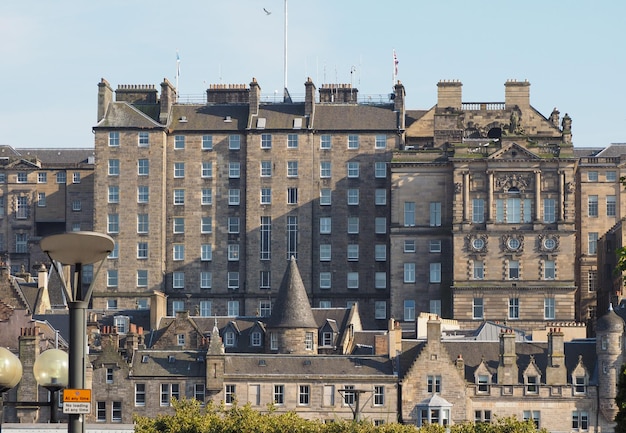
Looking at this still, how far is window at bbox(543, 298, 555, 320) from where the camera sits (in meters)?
133

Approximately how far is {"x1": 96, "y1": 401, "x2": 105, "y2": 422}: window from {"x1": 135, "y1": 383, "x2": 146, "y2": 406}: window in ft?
7.05

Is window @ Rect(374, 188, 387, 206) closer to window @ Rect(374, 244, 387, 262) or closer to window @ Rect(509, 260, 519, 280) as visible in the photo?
window @ Rect(374, 244, 387, 262)

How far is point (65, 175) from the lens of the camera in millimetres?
158875

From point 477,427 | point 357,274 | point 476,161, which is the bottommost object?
point 477,427

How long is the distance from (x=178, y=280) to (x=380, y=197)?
1866cm

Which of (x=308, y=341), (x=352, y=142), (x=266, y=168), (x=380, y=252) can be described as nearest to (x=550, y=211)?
(x=380, y=252)

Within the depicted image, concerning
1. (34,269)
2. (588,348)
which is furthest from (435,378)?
(34,269)

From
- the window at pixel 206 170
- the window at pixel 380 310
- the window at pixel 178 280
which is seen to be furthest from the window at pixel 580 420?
the window at pixel 206 170

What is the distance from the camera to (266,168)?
143375 mm

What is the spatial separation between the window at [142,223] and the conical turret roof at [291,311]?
73.1 feet

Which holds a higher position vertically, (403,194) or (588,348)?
(403,194)

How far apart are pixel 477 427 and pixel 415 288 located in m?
49.9

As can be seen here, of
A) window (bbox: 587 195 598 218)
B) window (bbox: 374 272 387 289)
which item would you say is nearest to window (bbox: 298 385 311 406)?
window (bbox: 374 272 387 289)

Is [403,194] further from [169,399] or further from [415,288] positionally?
[169,399]
